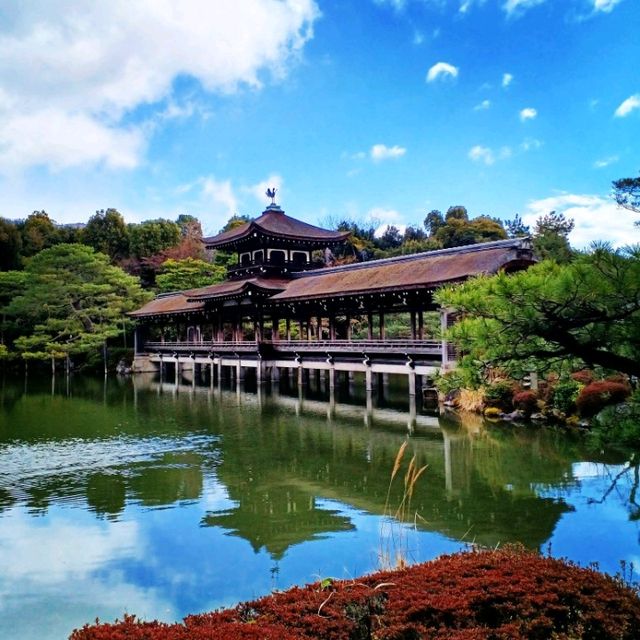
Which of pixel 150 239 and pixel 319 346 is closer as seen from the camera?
pixel 319 346

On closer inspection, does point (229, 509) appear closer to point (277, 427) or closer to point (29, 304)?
point (277, 427)

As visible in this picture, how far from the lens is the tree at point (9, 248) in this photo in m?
44.4

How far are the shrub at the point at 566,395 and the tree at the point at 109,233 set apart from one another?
4372 cm

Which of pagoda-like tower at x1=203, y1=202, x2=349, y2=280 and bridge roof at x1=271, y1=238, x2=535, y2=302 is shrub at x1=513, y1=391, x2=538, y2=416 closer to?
bridge roof at x1=271, y1=238, x2=535, y2=302

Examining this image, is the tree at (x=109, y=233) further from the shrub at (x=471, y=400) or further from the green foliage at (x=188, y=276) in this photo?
the shrub at (x=471, y=400)

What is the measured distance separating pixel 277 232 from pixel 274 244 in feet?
2.74

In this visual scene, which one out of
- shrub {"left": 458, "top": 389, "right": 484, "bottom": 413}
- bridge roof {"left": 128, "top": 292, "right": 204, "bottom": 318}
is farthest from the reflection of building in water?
bridge roof {"left": 128, "top": 292, "right": 204, "bottom": 318}

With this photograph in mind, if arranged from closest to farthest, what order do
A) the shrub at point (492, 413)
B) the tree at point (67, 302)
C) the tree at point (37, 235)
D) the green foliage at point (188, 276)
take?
the shrub at point (492, 413) < the tree at point (67, 302) < the green foliage at point (188, 276) < the tree at point (37, 235)

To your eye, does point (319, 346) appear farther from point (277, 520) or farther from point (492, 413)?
point (277, 520)

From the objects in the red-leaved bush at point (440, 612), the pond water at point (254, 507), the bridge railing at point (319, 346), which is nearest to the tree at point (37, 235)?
the bridge railing at point (319, 346)

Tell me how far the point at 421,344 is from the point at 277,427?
6.00 m

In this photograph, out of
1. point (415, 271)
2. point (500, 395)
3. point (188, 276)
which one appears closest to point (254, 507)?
point (500, 395)

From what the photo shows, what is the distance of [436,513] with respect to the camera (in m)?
8.66

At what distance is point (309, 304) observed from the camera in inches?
1078
